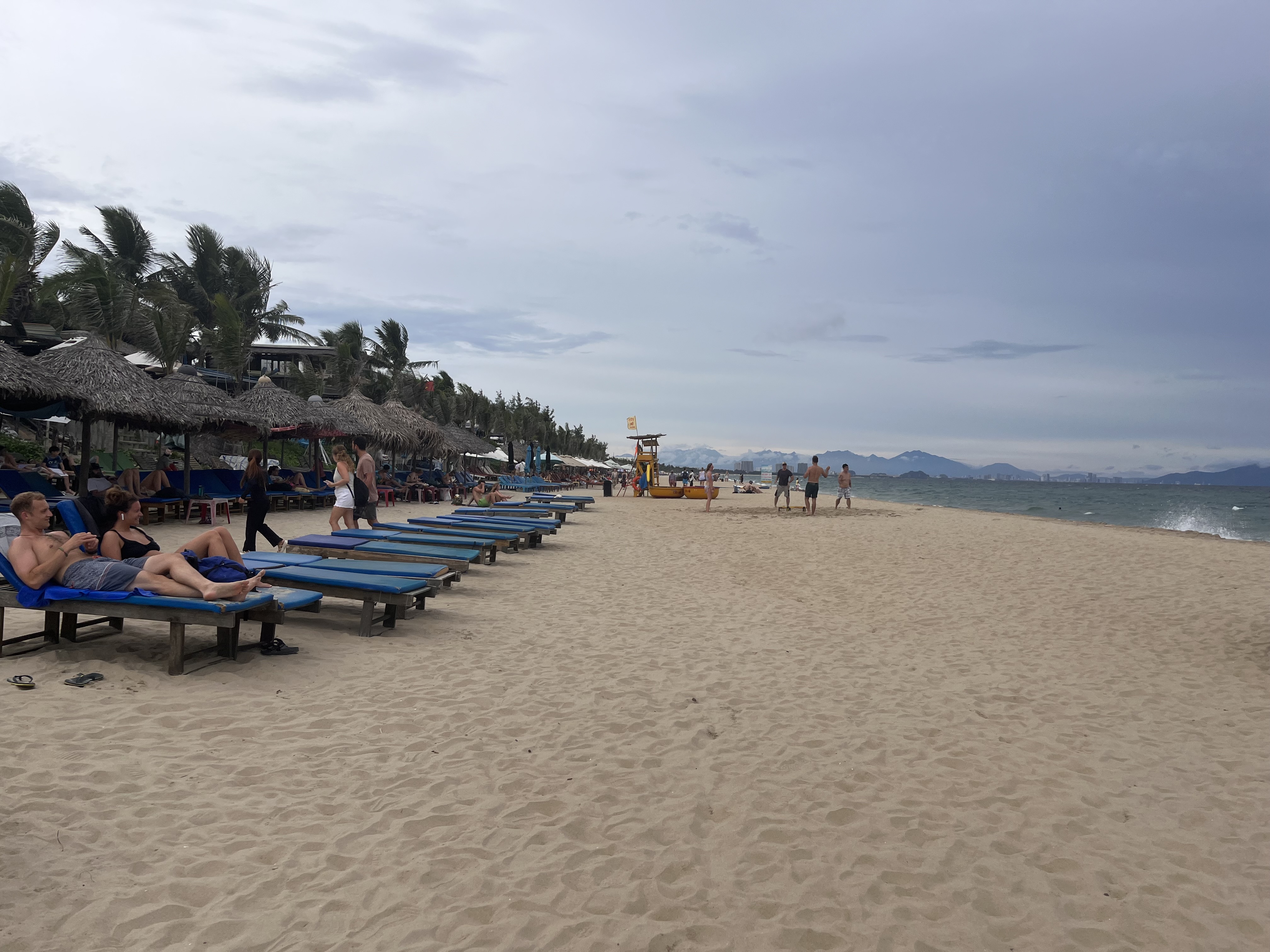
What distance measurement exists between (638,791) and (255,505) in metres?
7.18

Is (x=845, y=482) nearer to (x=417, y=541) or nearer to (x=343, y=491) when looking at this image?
(x=343, y=491)

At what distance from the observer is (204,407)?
581 inches

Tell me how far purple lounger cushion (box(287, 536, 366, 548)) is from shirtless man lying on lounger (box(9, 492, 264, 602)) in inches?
130

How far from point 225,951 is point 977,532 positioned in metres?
18.1

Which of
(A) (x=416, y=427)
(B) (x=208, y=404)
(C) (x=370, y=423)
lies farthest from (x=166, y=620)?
(A) (x=416, y=427)

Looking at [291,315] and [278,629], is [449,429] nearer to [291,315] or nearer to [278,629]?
[291,315]

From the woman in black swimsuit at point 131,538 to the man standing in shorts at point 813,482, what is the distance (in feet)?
51.2

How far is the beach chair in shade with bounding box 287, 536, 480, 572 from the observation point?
26.1ft

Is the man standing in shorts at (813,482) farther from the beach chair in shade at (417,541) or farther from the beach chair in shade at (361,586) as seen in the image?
the beach chair in shade at (361,586)

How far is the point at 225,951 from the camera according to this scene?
218 cm

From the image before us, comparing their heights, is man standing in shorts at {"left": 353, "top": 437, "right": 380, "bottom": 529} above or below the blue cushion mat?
above

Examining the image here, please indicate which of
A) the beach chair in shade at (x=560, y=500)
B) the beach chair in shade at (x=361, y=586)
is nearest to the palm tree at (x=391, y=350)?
the beach chair in shade at (x=560, y=500)

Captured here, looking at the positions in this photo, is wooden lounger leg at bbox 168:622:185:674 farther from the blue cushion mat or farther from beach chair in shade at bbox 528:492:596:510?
beach chair in shade at bbox 528:492:596:510

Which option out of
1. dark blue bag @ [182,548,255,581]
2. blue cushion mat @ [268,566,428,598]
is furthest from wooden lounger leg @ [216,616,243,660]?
blue cushion mat @ [268,566,428,598]
